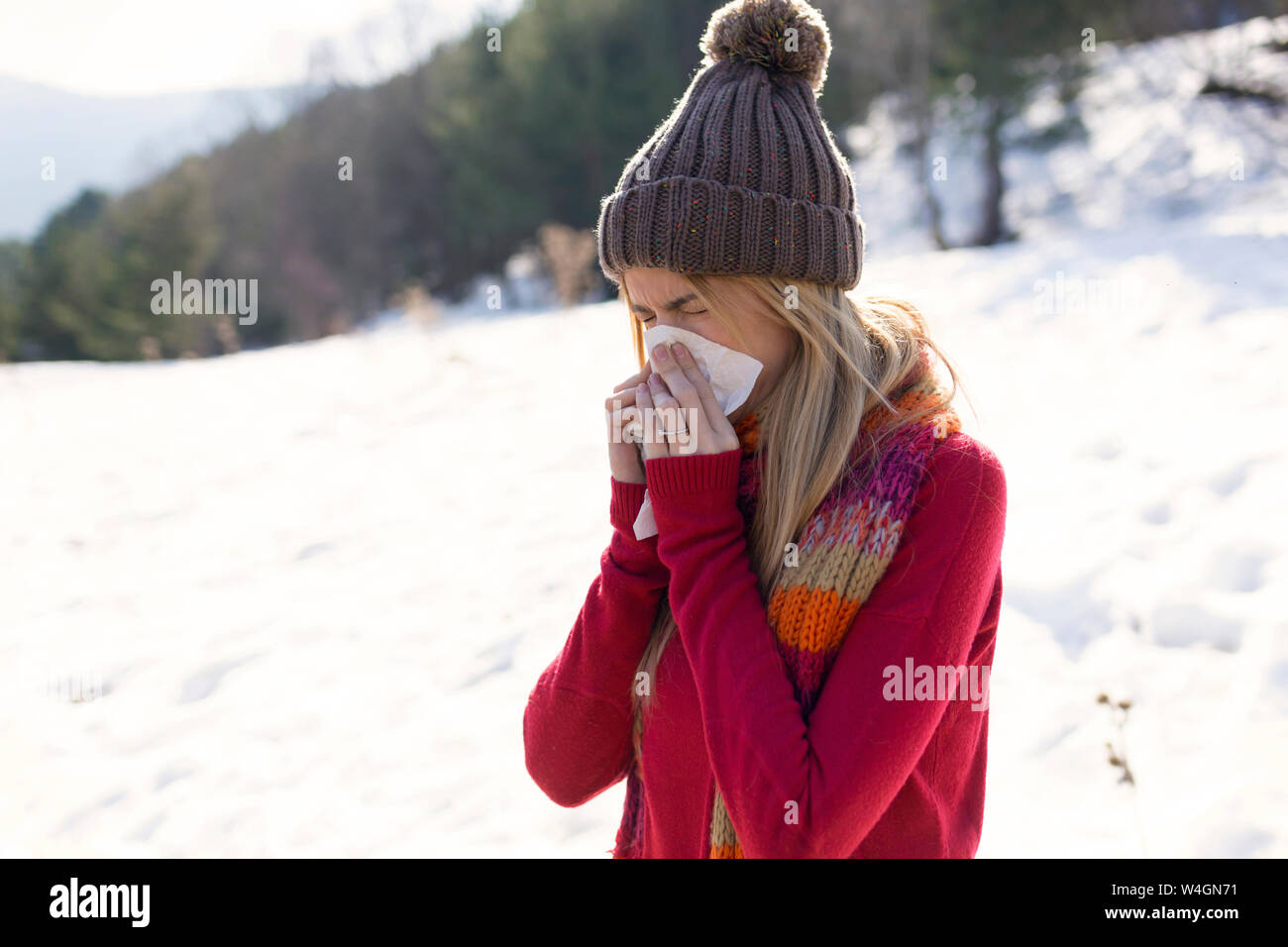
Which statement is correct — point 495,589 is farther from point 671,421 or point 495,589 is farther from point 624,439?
point 671,421

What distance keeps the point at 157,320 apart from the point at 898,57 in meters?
20.5

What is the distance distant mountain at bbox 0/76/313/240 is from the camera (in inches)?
1302

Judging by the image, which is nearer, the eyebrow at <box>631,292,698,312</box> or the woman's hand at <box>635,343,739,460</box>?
the woman's hand at <box>635,343,739,460</box>

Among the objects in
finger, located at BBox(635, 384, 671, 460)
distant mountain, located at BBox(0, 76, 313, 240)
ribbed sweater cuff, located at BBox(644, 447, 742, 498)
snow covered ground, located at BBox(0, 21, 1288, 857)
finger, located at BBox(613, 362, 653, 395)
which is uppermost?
distant mountain, located at BBox(0, 76, 313, 240)

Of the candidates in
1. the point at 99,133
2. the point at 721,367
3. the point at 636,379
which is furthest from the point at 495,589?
the point at 99,133

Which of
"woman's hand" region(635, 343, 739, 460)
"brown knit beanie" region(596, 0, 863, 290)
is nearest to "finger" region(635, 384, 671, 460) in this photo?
"woman's hand" region(635, 343, 739, 460)

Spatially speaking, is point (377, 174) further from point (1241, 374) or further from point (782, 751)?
point (782, 751)

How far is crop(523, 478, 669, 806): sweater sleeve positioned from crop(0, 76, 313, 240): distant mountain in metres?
20.3

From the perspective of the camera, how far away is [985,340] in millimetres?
6789

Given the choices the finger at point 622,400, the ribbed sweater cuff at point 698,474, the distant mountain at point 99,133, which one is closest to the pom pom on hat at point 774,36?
the finger at point 622,400

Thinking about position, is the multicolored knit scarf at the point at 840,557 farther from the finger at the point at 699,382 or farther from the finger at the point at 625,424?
the finger at the point at 625,424

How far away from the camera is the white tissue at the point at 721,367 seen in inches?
61.1

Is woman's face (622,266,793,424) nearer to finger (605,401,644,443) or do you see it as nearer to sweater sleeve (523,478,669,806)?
finger (605,401,644,443)

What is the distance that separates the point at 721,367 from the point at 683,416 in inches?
6.3
